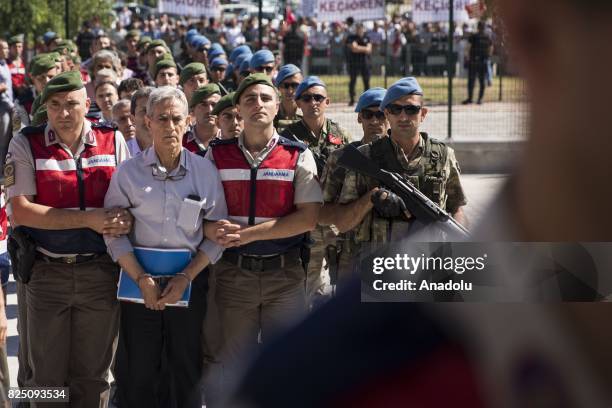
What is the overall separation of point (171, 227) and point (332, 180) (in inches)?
41.6

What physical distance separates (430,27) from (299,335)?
1700cm

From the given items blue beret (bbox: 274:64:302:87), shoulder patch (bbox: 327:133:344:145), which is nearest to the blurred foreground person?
shoulder patch (bbox: 327:133:344:145)

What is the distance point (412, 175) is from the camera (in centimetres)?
555

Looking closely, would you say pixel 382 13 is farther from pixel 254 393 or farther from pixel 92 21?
pixel 254 393

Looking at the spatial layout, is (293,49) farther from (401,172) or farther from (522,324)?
(522,324)

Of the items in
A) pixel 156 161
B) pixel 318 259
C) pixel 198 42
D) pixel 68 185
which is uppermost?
pixel 198 42

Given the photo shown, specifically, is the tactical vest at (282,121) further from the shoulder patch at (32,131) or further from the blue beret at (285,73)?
the shoulder patch at (32,131)

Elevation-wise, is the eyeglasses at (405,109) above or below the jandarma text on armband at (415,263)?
below

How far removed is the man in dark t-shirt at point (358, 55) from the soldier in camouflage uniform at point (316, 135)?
439 inches

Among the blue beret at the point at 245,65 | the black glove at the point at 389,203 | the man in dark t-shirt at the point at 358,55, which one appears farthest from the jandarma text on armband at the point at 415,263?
the man in dark t-shirt at the point at 358,55

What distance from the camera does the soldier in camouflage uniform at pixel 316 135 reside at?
706 cm

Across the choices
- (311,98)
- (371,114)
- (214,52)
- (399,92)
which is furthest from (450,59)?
(399,92)

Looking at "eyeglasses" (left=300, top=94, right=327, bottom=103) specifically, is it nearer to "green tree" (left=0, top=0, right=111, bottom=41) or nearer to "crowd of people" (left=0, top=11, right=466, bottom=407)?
"crowd of people" (left=0, top=11, right=466, bottom=407)

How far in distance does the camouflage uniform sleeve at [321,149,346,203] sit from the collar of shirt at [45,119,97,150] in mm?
1321
